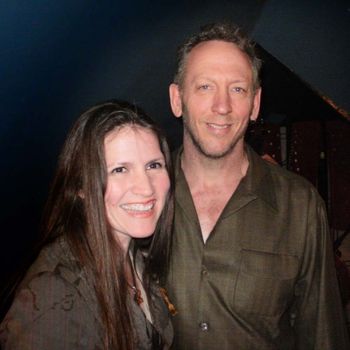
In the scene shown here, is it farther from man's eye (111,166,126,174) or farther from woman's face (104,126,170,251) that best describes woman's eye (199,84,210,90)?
man's eye (111,166,126,174)

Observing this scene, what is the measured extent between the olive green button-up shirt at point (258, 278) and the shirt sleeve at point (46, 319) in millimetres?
651

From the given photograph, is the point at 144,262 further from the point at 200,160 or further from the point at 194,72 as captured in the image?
the point at 194,72

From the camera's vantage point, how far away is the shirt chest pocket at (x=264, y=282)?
5.22ft

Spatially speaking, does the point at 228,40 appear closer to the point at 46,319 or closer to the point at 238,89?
the point at 238,89

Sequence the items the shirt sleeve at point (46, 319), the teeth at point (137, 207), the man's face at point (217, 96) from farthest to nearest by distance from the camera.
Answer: the man's face at point (217, 96)
the teeth at point (137, 207)
the shirt sleeve at point (46, 319)

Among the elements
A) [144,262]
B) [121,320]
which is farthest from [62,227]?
[144,262]

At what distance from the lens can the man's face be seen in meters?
1.69

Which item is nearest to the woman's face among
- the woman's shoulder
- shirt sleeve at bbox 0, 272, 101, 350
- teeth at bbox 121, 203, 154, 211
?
teeth at bbox 121, 203, 154, 211

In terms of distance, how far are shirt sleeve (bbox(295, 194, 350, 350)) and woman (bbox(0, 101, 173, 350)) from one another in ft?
2.19

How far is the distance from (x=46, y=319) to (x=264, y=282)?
0.99 m

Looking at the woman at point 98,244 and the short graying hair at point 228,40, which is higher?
the short graying hair at point 228,40

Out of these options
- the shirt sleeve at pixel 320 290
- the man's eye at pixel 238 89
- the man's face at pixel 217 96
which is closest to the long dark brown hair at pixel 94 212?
the man's face at pixel 217 96

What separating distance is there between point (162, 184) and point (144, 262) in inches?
17.6

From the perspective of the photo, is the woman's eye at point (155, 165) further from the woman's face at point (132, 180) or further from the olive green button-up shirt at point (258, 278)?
the olive green button-up shirt at point (258, 278)
